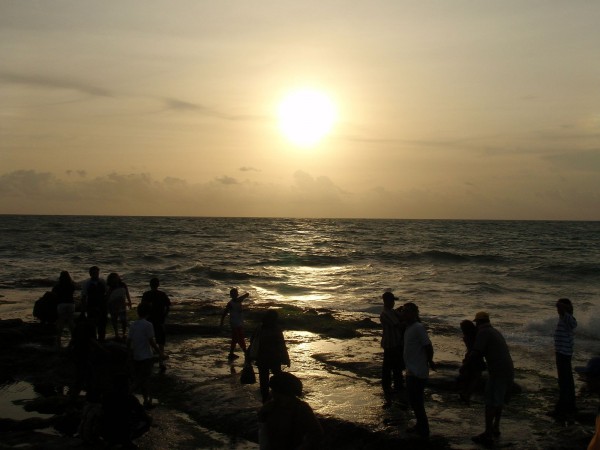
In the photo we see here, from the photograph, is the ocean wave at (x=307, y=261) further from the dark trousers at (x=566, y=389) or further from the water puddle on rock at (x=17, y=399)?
the dark trousers at (x=566, y=389)

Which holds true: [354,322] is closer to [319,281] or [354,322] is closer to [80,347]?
[80,347]

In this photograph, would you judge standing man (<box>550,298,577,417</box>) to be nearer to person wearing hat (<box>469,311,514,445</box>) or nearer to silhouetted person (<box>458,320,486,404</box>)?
silhouetted person (<box>458,320,486,404</box>)

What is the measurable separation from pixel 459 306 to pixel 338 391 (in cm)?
1654

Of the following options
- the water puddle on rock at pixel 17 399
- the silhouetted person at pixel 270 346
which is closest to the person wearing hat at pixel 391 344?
the silhouetted person at pixel 270 346

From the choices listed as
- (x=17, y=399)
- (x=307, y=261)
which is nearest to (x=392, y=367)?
(x=17, y=399)

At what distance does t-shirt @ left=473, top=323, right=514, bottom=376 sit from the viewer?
852 centimetres

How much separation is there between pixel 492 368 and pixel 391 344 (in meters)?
2.60

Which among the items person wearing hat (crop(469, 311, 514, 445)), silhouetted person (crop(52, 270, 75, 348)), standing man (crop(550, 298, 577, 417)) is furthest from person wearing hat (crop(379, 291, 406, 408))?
silhouetted person (crop(52, 270, 75, 348))

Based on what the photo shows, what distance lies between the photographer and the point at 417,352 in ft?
29.0

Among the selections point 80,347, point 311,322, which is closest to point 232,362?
point 80,347

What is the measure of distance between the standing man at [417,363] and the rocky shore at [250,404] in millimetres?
304

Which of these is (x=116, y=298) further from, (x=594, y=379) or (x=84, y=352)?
(x=594, y=379)

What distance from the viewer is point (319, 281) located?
3800 centimetres

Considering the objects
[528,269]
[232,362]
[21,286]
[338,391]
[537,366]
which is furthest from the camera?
[528,269]
